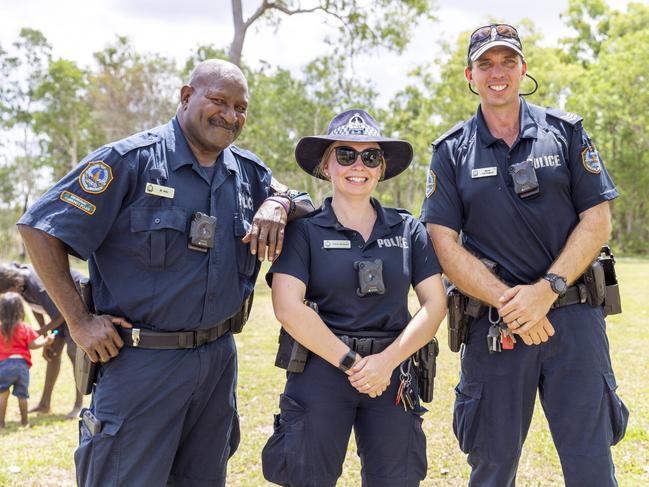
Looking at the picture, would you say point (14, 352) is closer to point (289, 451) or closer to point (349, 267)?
point (289, 451)

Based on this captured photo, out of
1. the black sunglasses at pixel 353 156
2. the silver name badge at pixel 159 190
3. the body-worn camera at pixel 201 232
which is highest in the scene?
the black sunglasses at pixel 353 156

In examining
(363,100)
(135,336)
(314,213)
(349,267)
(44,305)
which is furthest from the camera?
(363,100)

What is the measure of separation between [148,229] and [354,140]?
1.05m

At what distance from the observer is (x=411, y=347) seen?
2.92 metres

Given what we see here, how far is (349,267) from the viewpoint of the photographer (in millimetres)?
2932

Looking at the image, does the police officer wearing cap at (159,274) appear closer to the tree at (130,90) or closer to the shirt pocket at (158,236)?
the shirt pocket at (158,236)

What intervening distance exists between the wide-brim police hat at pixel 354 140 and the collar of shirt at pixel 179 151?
0.41 metres

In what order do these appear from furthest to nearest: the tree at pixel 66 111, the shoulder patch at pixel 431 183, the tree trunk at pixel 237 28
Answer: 1. the tree at pixel 66 111
2. the tree trunk at pixel 237 28
3. the shoulder patch at pixel 431 183

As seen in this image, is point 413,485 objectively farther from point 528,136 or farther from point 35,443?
point 35,443

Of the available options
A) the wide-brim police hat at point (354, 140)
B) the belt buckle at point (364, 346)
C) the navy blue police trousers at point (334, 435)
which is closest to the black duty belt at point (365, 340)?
the belt buckle at point (364, 346)

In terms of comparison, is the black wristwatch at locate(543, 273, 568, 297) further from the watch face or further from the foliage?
the foliage

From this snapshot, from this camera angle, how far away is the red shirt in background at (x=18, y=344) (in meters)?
6.58

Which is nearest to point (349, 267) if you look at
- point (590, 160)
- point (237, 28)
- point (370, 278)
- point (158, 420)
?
point (370, 278)

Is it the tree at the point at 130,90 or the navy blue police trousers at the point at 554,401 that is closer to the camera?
the navy blue police trousers at the point at 554,401
